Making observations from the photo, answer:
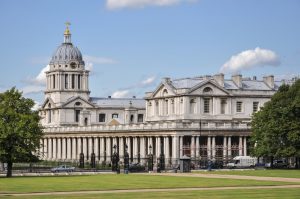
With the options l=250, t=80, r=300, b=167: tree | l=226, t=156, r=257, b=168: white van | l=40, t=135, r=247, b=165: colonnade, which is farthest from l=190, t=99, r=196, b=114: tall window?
l=250, t=80, r=300, b=167: tree

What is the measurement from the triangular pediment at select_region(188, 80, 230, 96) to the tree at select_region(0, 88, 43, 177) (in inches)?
2244

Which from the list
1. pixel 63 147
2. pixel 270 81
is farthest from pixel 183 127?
pixel 63 147

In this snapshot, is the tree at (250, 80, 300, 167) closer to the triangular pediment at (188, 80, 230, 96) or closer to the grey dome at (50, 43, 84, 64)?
the triangular pediment at (188, 80, 230, 96)

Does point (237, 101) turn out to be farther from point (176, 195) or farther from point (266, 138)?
point (176, 195)

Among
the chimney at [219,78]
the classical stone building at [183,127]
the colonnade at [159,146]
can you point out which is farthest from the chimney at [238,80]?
the colonnade at [159,146]

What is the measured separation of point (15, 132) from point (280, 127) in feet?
114

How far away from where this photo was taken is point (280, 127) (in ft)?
366

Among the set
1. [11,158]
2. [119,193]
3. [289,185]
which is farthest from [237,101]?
[119,193]

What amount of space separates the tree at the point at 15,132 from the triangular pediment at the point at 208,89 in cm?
5701

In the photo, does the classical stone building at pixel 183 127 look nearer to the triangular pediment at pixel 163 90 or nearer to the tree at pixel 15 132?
the triangular pediment at pixel 163 90

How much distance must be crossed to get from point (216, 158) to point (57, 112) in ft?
215

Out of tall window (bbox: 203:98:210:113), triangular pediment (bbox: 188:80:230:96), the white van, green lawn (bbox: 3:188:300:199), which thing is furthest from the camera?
tall window (bbox: 203:98:210:113)

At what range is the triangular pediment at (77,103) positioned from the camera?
195750mm

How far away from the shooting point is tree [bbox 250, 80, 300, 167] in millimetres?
110438
